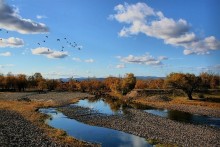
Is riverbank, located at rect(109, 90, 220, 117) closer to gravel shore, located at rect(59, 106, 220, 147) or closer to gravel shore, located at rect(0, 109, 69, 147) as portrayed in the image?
gravel shore, located at rect(59, 106, 220, 147)

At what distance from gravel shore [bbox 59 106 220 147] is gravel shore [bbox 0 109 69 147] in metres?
16.8

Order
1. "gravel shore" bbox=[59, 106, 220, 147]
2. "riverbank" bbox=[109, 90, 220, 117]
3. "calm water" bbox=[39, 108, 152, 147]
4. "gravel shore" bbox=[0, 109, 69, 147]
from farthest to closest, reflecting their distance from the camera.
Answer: "riverbank" bbox=[109, 90, 220, 117] → "gravel shore" bbox=[59, 106, 220, 147] → "calm water" bbox=[39, 108, 152, 147] → "gravel shore" bbox=[0, 109, 69, 147]

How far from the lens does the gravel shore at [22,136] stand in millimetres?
39959

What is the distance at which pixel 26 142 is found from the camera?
40.8m

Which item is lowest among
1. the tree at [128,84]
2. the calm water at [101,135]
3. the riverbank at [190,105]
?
the calm water at [101,135]

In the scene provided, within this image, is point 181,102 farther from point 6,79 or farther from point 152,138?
point 6,79

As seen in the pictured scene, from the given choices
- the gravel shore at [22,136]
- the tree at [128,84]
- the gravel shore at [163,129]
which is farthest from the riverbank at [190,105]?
the gravel shore at [22,136]

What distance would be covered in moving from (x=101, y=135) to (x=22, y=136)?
14428mm

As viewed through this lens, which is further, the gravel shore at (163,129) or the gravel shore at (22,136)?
the gravel shore at (163,129)

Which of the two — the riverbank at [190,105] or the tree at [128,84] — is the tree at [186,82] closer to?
the riverbank at [190,105]

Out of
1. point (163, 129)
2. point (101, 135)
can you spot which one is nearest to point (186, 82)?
point (163, 129)

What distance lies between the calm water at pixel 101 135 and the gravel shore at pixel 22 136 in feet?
23.8

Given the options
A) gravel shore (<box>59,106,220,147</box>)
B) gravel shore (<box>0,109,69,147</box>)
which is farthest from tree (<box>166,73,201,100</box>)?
gravel shore (<box>0,109,69,147</box>)

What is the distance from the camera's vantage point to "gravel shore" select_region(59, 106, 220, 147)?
48.1 m
